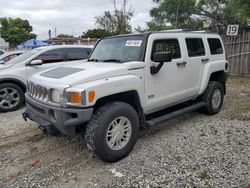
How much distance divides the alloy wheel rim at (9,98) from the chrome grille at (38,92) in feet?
9.05

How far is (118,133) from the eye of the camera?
3715 millimetres

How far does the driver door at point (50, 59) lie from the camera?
6957 mm

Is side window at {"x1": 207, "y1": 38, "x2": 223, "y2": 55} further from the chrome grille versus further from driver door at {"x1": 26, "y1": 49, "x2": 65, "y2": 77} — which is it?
driver door at {"x1": 26, "y1": 49, "x2": 65, "y2": 77}

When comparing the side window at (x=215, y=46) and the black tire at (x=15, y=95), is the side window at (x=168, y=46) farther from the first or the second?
the black tire at (x=15, y=95)

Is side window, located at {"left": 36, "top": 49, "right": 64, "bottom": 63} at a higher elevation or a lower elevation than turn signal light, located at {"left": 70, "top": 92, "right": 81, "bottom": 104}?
higher

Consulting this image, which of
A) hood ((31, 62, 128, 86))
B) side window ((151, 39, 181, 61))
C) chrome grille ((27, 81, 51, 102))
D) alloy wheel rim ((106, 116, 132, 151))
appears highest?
side window ((151, 39, 181, 61))

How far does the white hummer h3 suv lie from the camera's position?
3.38m

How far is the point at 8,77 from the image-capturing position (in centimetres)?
655

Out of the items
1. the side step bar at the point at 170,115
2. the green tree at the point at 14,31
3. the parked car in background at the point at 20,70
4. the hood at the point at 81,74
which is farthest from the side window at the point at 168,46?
the green tree at the point at 14,31

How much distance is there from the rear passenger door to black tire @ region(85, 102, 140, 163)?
6.01 ft

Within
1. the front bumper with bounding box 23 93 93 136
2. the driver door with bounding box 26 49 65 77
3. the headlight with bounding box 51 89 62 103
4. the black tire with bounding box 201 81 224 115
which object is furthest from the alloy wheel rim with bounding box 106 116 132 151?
the driver door with bounding box 26 49 65 77

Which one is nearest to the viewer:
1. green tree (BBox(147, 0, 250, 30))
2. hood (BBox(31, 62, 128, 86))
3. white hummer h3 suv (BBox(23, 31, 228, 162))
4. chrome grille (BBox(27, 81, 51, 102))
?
white hummer h3 suv (BBox(23, 31, 228, 162))

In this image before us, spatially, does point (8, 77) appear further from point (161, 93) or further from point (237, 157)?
point (237, 157)

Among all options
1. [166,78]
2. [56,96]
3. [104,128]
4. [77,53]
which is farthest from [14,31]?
[104,128]
